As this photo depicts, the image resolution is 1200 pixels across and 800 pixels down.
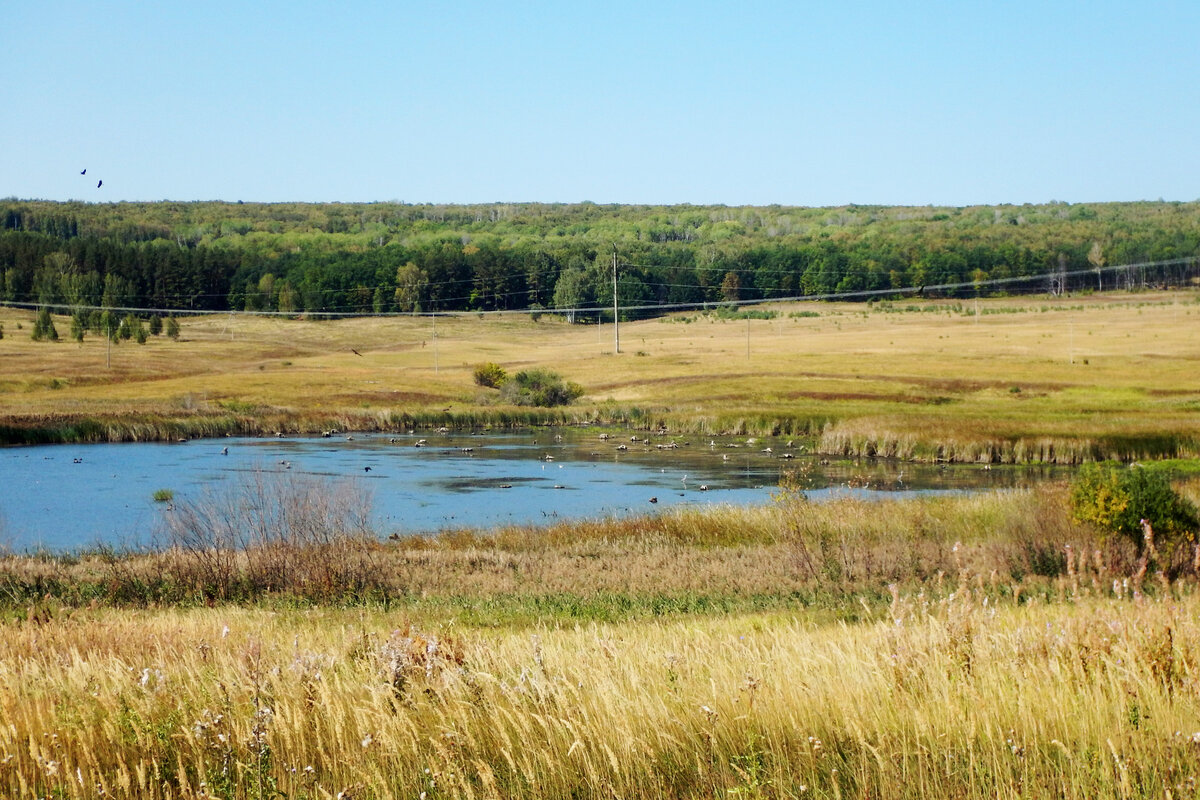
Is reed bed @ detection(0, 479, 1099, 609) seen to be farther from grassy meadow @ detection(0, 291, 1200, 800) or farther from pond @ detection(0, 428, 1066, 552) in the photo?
pond @ detection(0, 428, 1066, 552)

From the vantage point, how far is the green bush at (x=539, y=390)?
70.1 metres

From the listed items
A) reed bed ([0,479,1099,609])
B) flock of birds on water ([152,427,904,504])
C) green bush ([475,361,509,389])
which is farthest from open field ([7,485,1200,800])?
green bush ([475,361,509,389])

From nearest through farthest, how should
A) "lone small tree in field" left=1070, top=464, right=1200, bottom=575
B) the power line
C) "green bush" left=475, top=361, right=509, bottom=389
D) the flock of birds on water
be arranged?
"lone small tree in field" left=1070, top=464, right=1200, bottom=575 → the flock of birds on water → "green bush" left=475, top=361, right=509, bottom=389 → the power line

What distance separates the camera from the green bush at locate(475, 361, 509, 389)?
80250 mm

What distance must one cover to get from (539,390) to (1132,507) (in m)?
53.4

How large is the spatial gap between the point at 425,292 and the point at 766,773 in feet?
469

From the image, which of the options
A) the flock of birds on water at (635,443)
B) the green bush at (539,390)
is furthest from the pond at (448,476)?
the green bush at (539,390)

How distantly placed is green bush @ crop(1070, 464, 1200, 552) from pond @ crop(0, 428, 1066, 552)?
24.2ft

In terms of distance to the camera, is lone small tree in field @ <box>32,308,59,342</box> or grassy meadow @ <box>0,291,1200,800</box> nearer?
grassy meadow @ <box>0,291,1200,800</box>

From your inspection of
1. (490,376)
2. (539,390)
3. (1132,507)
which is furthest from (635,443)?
(1132,507)

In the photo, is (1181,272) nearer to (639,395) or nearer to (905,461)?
(639,395)

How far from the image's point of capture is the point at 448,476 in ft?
134

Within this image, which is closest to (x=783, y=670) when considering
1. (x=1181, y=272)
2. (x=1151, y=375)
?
(x=1151, y=375)

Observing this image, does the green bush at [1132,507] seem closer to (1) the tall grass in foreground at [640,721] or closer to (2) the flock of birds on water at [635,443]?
(1) the tall grass in foreground at [640,721]
